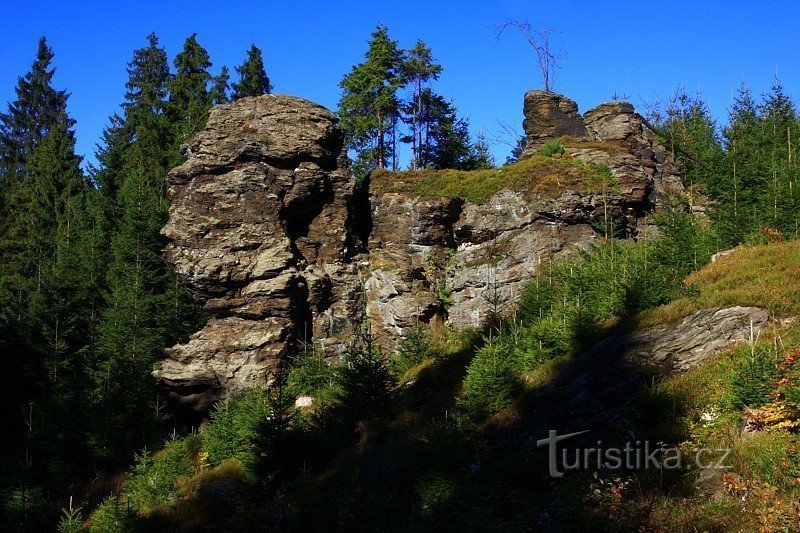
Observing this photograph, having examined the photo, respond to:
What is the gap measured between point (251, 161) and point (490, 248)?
10387 millimetres

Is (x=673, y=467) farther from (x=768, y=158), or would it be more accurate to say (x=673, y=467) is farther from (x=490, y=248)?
(x=768, y=158)

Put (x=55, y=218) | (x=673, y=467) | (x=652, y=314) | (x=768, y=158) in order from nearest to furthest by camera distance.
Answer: (x=673, y=467), (x=652, y=314), (x=768, y=158), (x=55, y=218)

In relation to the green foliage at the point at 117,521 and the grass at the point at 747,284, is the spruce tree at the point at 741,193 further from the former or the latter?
the green foliage at the point at 117,521

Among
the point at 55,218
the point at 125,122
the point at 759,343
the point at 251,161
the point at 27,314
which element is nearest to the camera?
the point at 759,343

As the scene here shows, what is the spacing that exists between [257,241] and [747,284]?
656 inches

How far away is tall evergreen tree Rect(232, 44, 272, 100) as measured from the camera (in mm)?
40125

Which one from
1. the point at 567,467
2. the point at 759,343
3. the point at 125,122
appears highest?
the point at 125,122

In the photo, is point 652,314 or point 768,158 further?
point 768,158

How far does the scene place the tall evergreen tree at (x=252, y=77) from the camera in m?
40.1

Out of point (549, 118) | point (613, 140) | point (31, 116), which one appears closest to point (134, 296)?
point (549, 118)

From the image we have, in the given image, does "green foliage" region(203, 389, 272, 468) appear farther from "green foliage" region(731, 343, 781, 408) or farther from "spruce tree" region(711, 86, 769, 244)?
"spruce tree" region(711, 86, 769, 244)

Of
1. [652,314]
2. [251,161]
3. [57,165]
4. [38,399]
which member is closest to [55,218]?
[57,165]

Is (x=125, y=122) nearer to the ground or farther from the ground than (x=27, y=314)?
farther from the ground

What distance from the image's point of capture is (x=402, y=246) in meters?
25.1
